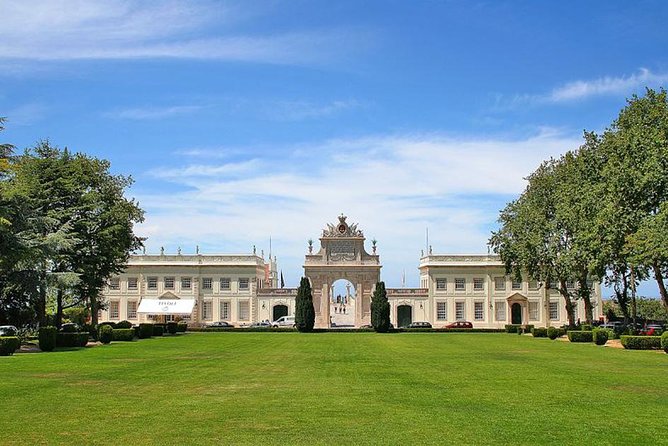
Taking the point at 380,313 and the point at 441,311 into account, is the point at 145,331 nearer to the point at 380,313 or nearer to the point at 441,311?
the point at 380,313

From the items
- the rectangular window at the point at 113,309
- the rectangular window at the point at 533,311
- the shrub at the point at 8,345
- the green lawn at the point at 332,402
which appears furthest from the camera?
the rectangular window at the point at 113,309

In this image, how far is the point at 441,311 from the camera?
3371 inches

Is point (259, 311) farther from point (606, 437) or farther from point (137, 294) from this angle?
point (606, 437)

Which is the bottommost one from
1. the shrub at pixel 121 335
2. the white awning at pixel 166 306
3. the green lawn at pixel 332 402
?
the green lawn at pixel 332 402

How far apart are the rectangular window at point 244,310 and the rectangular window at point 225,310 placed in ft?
4.46

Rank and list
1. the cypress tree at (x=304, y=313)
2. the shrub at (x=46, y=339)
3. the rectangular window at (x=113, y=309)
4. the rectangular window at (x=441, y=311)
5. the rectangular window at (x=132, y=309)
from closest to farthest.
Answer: the shrub at (x=46, y=339), the cypress tree at (x=304, y=313), the rectangular window at (x=441, y=311), the rectangular window at (x=132, y=309), the rectangular window at (x=113, y=309)

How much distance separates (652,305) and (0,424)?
90.6 metres

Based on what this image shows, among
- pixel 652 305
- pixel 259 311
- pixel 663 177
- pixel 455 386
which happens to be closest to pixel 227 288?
pixel 259 311

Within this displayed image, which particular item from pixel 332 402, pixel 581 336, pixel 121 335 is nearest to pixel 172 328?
pixel 121 335

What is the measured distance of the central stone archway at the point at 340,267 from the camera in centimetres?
8244

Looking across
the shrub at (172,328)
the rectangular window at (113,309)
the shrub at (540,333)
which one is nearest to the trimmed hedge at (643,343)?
the shrub at (540,333)

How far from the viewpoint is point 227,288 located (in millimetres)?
86688

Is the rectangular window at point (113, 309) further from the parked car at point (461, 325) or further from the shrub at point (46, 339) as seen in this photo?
the shrub at point (46, 339)

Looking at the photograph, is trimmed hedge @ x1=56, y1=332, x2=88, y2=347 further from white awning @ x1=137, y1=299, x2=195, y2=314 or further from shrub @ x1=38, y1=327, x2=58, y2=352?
white awning @ x1=137, y1=299, x2=195, y2=314
